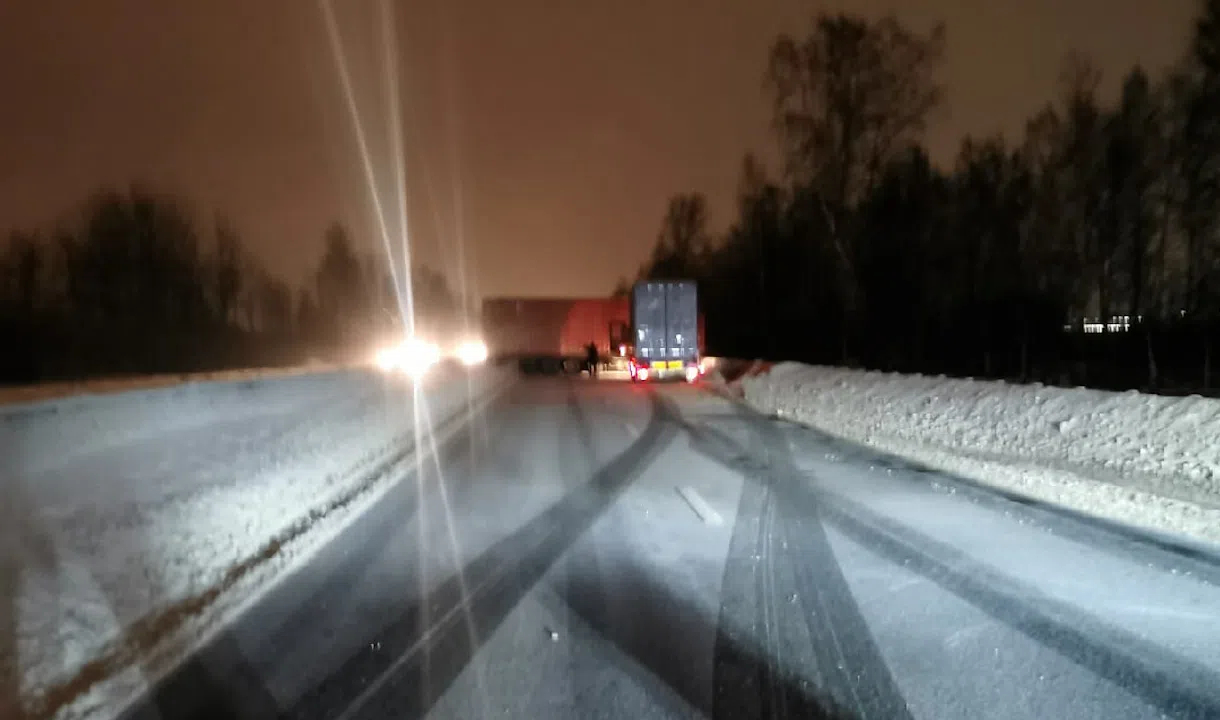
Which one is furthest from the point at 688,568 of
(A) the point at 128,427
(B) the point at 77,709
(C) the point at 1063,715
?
(A) the point at 128,427

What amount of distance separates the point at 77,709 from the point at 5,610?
232 cm

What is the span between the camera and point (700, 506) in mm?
13586

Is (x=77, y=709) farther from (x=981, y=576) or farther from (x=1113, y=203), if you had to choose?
(x=1113, y=203)

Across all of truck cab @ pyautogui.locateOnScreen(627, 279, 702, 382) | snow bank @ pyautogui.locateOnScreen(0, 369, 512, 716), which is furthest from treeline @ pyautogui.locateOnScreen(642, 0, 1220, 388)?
snow bank @ pyautogui.locateOnScreen(0, 369, 512, 716)

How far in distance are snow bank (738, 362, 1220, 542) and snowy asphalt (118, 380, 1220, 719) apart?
128 centimetres

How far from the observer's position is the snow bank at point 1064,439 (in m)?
13.8

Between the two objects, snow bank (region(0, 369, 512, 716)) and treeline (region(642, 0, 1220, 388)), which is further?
treeline (region(642, 0, 1220, 388))

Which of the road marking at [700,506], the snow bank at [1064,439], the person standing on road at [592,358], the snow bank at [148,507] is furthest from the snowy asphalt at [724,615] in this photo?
the person standing on road at [592,358]

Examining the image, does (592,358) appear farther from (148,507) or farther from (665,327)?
(148,507)

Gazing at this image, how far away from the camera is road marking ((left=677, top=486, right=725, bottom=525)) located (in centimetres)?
1254

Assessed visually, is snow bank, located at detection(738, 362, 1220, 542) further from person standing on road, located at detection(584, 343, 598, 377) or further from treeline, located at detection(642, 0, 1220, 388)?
person standing on road, located at detection(584, 343, 598, 377)

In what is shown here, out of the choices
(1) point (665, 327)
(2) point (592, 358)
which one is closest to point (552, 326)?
(2) point (592, 358)

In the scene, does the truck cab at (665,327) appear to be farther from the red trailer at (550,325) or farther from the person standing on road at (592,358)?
the person standing on road at (592,358)

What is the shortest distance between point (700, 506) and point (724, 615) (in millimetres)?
5367
